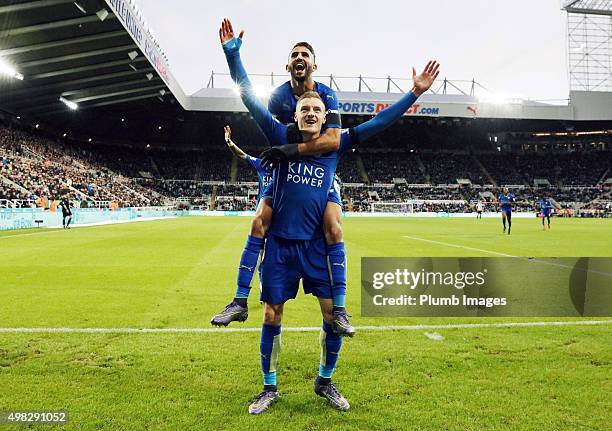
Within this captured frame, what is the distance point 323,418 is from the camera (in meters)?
2.94

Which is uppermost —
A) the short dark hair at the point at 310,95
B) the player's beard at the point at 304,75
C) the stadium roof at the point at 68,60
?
the stadium roof at the point at 68,60

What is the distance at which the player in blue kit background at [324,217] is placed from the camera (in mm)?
3104

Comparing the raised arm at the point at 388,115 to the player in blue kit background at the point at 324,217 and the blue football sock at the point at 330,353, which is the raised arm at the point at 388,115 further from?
the blue football sock at the point at 330,353

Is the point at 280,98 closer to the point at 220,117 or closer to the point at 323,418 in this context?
the point at 323,418

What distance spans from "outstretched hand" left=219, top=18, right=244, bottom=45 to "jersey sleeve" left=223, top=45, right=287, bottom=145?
0.07 m

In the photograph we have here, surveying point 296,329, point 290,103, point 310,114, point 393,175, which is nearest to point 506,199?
point 296,329

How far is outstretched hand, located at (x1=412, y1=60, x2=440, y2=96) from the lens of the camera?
11.6 feet

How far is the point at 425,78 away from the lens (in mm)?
3551

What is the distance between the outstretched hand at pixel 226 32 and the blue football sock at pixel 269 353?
7.04 feet

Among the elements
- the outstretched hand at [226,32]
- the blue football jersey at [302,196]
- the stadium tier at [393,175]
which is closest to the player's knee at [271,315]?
the blue football jersey at [302,196]

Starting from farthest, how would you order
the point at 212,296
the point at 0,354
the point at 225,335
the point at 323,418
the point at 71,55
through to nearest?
the point at 71,55, the point at 212,296, the point at 225,335, the point at 0,354, the point at 323,418

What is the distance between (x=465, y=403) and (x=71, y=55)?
3482cm

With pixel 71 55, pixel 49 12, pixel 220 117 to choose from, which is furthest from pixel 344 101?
pixel 49 12

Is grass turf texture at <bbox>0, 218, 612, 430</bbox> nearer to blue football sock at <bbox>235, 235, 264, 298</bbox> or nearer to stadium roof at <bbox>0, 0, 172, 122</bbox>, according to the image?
blue football sock at <bbox>235, 235, 264, 298</bbox>
